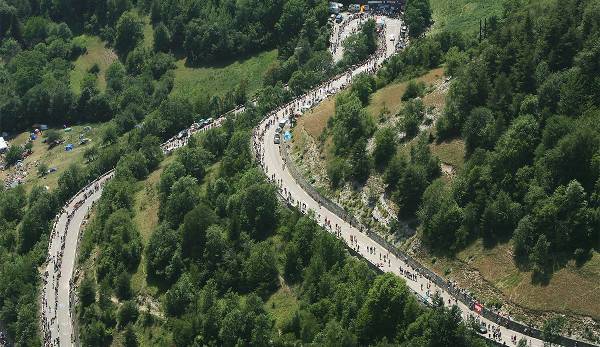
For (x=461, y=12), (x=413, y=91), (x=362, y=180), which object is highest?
(x=413, y=91)

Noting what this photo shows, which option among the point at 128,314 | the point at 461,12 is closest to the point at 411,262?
the point at 128,314

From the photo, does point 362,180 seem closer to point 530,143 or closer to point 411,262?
point 411,262

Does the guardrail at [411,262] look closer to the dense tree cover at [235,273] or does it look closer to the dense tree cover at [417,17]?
the dense tree cover at [235,273]

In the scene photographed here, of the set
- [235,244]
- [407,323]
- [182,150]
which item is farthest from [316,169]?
[407,323]

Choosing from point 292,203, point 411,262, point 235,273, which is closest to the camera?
point 411,262

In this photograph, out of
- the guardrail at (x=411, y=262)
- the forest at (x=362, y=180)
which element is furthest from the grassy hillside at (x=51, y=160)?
the guardrail at (x=411, y=262)

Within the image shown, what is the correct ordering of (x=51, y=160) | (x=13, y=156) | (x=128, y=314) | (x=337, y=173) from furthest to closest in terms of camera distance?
(x=13, y=156), (x=51, y=160), (x=337, y=173), (x=128, y=314)
